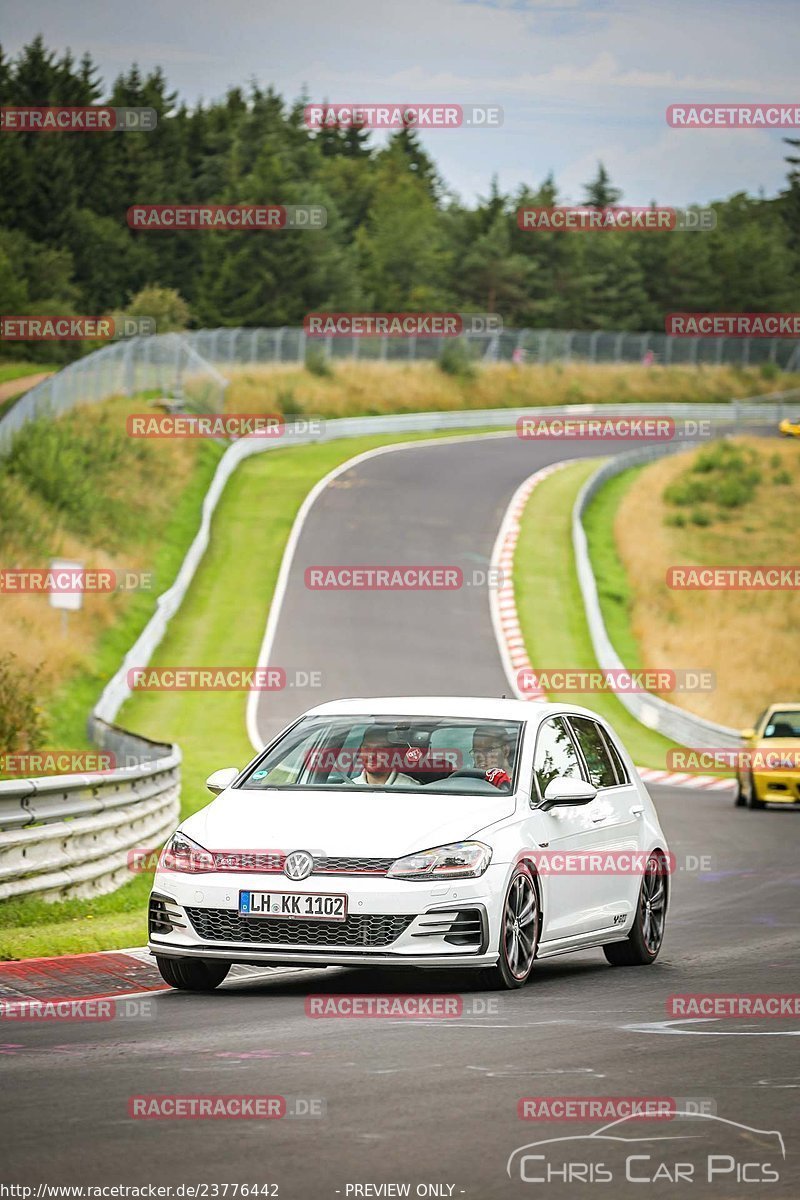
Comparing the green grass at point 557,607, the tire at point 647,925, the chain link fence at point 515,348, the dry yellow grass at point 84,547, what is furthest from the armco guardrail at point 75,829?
the chain link fence at point 515,348

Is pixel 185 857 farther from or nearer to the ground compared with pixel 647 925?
farther from the ground

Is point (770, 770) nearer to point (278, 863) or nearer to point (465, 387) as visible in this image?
point (278, 863)

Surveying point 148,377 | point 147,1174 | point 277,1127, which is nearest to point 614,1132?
point 277,1127

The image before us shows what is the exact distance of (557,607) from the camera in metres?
43.2

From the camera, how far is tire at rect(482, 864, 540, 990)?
9930mm

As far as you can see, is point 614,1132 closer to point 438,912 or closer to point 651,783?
point 438,912

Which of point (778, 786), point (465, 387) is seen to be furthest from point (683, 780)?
point (465, 387)

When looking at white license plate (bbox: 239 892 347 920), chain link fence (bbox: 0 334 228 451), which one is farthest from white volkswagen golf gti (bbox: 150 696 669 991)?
chain link fence (bbox: 0 334 228 451)

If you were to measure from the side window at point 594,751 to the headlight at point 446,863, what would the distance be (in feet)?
6.51

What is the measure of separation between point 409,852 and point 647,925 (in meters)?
2.88

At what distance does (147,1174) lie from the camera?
5.85 m

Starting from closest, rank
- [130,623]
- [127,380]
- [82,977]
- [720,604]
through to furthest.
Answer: [82,977] → [130,623] → [720,604] → [127,380]

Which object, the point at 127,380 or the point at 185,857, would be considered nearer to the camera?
the point at 185,857

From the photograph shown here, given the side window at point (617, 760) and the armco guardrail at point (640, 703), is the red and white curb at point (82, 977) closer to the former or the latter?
the side window at point (617, 760)
